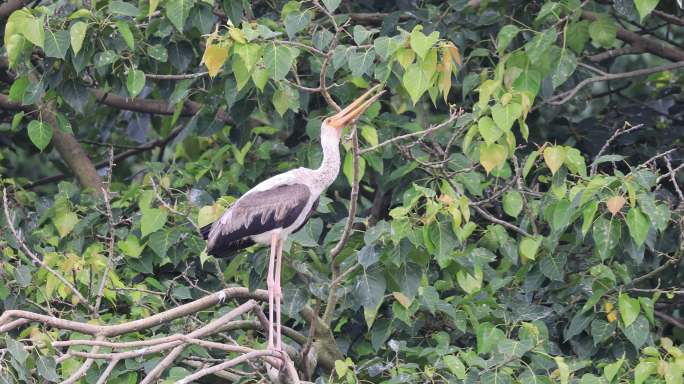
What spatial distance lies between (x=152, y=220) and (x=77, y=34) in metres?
0.99

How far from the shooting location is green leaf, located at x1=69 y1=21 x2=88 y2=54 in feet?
21.3

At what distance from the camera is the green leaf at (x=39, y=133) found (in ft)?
23.2

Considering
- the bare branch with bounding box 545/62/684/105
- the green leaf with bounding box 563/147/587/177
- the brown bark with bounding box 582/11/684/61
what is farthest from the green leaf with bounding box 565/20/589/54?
the green leaf with bounding box 563/147/587/177

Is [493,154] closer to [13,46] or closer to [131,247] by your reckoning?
[131,247]

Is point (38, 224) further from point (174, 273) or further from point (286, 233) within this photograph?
point (286, 233)

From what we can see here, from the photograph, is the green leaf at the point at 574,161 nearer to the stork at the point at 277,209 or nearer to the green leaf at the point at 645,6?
the green leaf at the point at 645,6

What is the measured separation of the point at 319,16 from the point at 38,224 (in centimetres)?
196

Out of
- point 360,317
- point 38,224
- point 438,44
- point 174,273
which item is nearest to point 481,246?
point 360,317

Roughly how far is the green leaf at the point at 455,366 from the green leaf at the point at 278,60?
4.74 ft

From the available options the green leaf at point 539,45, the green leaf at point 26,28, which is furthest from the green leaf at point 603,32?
the green leaf at point 26,28

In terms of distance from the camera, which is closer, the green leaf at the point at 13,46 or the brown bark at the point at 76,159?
the green leaf at the point at 13,46

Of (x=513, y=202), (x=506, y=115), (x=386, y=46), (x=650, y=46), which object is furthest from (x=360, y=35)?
(x=650, y=46)

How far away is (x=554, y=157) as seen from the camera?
20.0 feet

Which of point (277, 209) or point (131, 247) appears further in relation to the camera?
point (131, 247)
